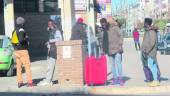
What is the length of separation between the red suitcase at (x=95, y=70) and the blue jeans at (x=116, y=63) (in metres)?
0.31

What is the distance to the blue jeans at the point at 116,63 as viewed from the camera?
50.6 ft

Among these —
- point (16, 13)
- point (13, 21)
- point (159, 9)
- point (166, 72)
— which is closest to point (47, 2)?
point (16, 13)

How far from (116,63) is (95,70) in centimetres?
64

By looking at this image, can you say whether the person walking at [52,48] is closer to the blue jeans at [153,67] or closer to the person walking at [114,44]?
the person walking at [114,44]

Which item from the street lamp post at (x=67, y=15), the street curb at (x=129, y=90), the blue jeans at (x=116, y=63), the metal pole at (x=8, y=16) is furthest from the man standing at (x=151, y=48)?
the street lamp post at (x=67, y=15)

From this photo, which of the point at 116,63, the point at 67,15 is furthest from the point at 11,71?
the point at 67,15

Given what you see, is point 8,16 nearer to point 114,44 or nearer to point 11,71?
point 11,71

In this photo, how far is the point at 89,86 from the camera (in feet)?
50.1

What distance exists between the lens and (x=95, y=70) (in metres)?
15.3

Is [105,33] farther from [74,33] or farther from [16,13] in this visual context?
[16,13]

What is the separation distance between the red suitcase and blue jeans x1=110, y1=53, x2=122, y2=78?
31 centimetres

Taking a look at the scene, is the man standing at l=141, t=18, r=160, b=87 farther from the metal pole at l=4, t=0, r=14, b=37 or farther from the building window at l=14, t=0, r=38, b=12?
the building window at l=14, t=0, r=38, b=12

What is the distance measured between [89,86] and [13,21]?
1888 centimetres

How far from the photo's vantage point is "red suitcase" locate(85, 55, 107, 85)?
604 inches
